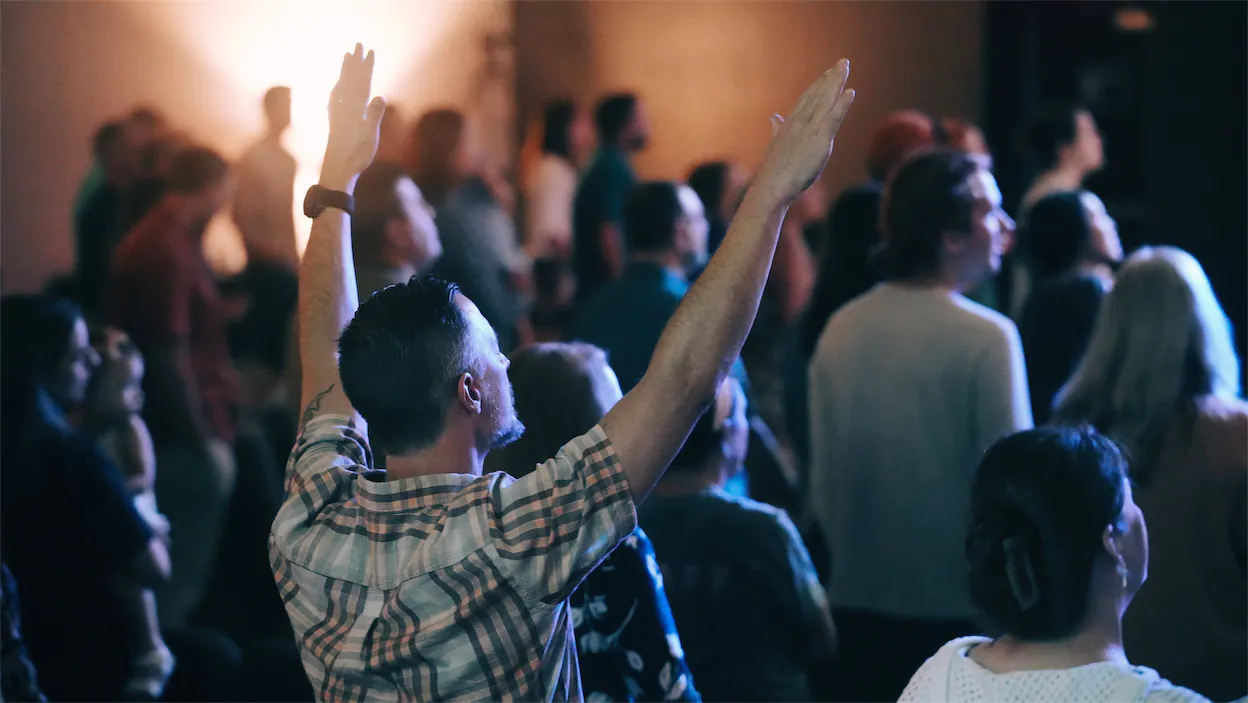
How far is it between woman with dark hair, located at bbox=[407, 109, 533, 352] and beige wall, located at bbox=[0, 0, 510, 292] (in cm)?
42

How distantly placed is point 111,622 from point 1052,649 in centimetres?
205

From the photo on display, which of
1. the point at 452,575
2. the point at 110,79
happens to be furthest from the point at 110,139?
the point at 452,575

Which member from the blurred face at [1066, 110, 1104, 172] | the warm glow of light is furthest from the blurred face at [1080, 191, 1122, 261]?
the warm glow of light

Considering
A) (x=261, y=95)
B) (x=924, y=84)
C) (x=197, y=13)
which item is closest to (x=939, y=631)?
(x=261, y=95)

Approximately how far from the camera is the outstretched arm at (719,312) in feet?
3.96

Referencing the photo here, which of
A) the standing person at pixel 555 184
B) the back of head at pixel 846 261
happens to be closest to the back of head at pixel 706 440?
the back of head at pixel 846 261

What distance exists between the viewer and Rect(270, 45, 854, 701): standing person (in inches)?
47.6

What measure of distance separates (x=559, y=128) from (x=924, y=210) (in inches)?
161

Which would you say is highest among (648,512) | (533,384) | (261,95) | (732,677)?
(261,95)

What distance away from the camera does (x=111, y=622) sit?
A: 8.78ft

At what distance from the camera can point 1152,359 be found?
212 centimetres

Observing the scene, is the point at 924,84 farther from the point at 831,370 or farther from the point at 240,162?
the point at 831,370

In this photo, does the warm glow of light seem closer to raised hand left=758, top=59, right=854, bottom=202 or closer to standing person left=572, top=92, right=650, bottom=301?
standing person left=572, top=92, right=650, bottom=301

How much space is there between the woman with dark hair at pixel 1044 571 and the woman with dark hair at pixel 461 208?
297 centimetres
